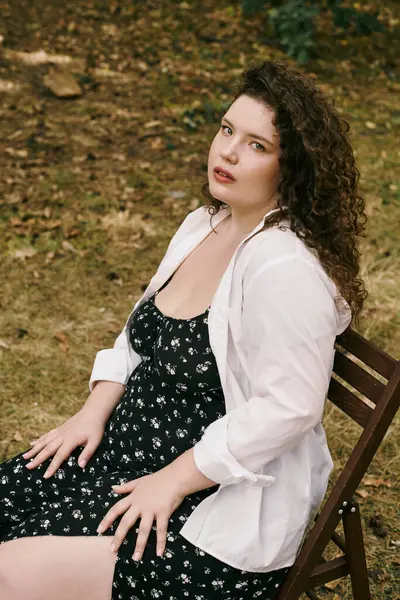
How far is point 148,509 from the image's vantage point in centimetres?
207

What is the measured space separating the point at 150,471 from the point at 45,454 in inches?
15.4

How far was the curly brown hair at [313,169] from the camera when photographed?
216 cm

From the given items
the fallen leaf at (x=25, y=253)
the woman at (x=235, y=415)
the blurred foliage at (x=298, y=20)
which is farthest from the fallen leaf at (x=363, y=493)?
the blurred foliage at (x=298, y=20)

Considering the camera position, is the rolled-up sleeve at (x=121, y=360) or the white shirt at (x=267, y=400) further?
the rolled-up sleeve at (x=121, y=360)

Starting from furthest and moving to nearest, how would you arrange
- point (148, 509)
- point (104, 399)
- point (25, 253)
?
1. point (25, 253)
2. point (104, 399)
3. point (148, 509)

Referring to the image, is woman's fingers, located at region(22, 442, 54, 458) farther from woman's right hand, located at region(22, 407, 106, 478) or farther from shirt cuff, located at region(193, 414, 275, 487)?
shirt cuff, located at region(193, 414, 275, 487)

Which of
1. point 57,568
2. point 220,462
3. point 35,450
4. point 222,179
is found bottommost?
point 35,450

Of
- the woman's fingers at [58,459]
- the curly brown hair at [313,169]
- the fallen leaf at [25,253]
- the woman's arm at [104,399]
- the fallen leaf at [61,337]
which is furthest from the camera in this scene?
the fallen leaf at [25,253]

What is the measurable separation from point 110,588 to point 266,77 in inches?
59.9

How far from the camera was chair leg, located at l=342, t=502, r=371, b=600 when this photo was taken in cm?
225

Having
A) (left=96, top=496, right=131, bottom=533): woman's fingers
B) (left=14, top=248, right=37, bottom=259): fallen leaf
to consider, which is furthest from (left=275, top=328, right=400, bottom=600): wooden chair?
(left=14, top=248, right=37, bottom=259): fallen leaf

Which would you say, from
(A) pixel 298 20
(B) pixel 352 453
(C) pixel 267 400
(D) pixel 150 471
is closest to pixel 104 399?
(D) pixel 150 471

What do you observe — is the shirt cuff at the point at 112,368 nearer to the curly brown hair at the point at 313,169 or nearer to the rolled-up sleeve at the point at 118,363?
the rolled-up sleeve at the point at 118,363

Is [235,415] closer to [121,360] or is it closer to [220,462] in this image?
[220,462]
